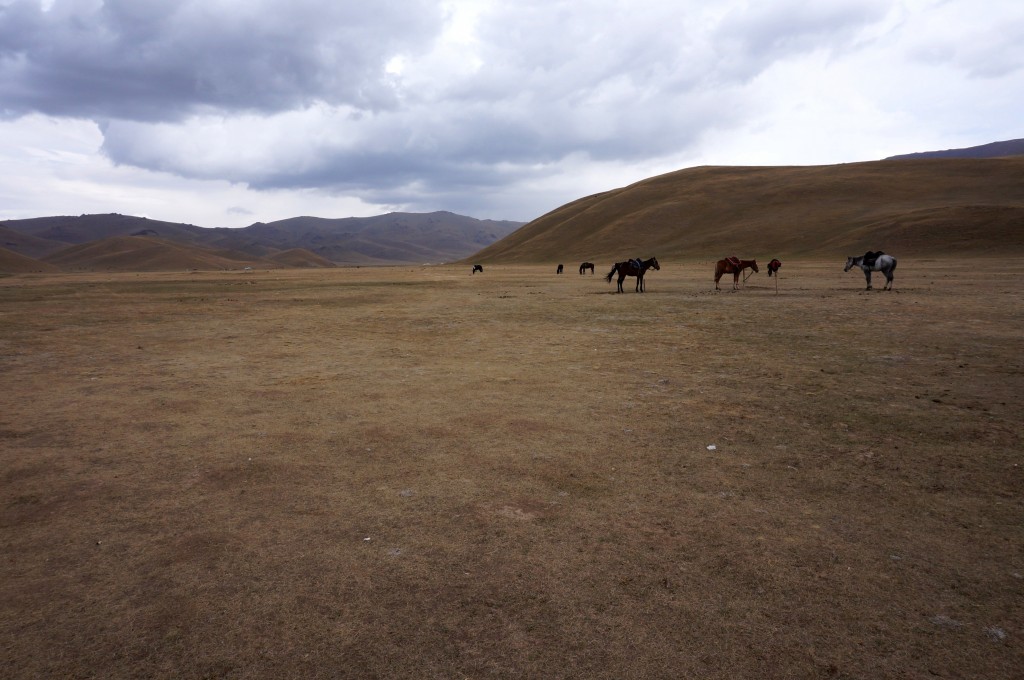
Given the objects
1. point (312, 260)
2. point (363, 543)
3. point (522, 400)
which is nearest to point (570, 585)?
point (363, 543)

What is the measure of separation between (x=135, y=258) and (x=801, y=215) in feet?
436

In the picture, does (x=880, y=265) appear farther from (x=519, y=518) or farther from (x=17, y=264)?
(x=17, y=264)

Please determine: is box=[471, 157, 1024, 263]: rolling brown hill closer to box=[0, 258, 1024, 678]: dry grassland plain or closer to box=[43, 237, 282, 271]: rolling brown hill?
box=[0, 258, 1024, 678]: dry grassland plain

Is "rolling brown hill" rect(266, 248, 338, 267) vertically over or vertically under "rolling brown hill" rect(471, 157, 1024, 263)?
under

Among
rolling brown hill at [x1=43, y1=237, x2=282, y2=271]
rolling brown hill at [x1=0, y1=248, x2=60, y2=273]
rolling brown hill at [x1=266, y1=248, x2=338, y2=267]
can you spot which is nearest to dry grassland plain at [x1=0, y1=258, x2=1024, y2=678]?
rolling brown hill at [x1=0, y1=248, x2=60, y2=273]

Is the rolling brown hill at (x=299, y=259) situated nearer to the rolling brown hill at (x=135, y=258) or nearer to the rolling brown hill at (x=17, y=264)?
the rolling brown hill at (x=135, y=258)

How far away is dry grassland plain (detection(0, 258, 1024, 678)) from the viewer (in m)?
3.59

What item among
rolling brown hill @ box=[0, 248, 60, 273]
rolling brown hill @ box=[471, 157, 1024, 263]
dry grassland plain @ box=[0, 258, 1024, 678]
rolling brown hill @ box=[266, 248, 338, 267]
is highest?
rolling brown hill @ box=[471, 157, 1024, 263]

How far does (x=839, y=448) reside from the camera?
6.75 metres

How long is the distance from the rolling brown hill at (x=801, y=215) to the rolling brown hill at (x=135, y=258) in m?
61.6

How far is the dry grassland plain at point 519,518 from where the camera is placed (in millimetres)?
3586

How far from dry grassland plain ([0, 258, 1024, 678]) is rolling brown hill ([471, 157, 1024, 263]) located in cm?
6123

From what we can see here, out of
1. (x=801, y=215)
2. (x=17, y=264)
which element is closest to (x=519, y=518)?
(x=801, y=215)

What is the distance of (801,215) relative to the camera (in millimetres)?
83500
